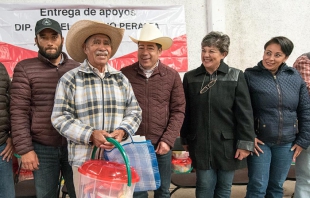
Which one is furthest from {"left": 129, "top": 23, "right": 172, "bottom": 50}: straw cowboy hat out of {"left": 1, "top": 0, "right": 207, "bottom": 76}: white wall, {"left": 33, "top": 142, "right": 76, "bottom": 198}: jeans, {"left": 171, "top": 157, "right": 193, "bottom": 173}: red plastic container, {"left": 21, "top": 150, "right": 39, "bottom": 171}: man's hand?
{"left": 171, "top": 157, "right": 193, "bottom": 173}: red plastic container

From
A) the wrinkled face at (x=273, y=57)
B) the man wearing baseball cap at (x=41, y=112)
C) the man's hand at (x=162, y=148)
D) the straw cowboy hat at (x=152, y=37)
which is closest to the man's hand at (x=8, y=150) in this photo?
the man wearing baseball cap at (x=41, y=112)

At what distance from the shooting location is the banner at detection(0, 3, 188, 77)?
334cm

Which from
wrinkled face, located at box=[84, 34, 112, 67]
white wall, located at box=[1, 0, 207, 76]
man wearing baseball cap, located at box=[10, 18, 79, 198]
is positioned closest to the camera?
wrinkled face, located at box=[84, 34, 112, 67]

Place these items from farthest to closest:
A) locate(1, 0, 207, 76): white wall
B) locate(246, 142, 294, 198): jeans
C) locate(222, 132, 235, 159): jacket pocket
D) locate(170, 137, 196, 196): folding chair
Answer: locate(1, 0, 207, 76): white wall → locate(170, 137, 196, 196): folding chair → locate(246, 142, 294, 198): jeans → locate(222, 132, 235, 159): jacket pocket

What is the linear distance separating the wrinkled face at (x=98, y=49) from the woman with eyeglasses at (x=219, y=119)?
0.81 m

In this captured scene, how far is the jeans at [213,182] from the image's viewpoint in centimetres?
230

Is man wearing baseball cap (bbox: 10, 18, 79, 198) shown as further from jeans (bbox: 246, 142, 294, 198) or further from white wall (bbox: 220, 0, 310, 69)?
white wall (bbox: 220, 0, 310, 69)

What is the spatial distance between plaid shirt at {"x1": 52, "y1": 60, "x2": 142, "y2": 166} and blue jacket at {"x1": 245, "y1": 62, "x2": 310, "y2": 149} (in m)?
1.14

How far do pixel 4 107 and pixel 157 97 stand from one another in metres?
1.08

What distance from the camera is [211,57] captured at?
2.25 m

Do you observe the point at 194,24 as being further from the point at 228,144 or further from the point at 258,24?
the point at 228,144

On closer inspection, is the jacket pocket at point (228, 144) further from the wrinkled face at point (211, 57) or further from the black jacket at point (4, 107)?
the black jacket at point (4, 107)

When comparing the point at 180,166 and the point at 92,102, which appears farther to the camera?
the point at 180,166

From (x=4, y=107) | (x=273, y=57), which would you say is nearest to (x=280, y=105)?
(x=273, y=57)
